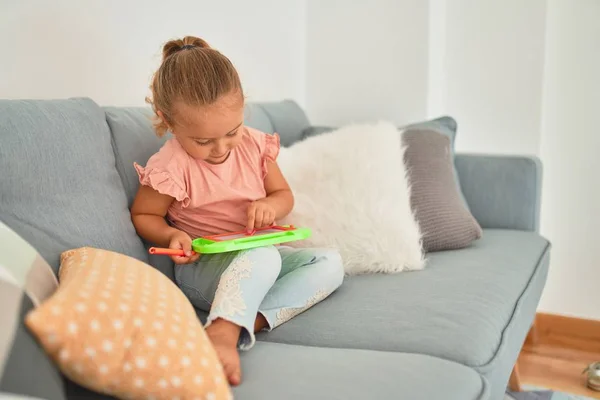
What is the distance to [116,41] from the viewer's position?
1.90 meters

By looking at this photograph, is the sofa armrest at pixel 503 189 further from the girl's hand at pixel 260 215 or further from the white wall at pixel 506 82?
the girl's hand at pixel 260 215

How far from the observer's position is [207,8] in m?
2.29

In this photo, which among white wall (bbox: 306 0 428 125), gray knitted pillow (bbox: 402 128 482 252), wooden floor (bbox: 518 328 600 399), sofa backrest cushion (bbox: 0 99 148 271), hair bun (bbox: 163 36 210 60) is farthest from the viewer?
white wall (bbox: 306 0 428 125)

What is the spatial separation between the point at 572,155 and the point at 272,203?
151 cm

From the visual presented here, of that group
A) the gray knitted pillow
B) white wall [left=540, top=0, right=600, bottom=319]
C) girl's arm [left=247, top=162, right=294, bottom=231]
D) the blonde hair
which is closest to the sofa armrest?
the gray knitted pillow

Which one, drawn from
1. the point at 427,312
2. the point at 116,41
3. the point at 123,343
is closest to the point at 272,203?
the point at 427,312

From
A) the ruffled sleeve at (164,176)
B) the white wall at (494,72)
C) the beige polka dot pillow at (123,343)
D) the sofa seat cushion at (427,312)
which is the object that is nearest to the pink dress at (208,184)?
the ruffled sleeve at (164,176)

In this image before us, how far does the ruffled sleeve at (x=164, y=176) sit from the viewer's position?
1451 millimetres

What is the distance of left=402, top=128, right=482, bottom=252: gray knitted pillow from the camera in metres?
1.92

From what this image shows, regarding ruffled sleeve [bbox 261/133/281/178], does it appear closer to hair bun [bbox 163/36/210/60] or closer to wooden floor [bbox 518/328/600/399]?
hair bun [bbox 163/36/210/60]

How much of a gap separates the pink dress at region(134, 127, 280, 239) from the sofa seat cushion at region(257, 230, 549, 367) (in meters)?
0.32

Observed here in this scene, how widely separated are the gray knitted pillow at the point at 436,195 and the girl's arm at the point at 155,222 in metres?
0.76

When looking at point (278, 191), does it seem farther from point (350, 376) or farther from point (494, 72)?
point (494, 72)

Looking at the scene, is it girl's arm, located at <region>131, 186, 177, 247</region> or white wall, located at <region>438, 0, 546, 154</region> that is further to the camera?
white wall, located at <region>438, 0, 546, 154</region>
